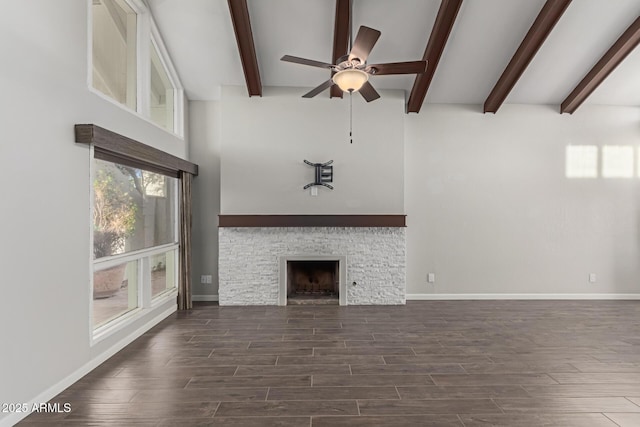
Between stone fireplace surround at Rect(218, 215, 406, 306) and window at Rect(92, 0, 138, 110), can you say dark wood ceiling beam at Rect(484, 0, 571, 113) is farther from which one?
window at Rect(92, 0, 138, 110)

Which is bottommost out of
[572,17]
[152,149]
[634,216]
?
[634,216]

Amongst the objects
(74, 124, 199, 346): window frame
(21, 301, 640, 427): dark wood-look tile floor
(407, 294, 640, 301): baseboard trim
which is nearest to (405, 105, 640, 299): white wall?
(407, 294, 640, 301): baseboard trim

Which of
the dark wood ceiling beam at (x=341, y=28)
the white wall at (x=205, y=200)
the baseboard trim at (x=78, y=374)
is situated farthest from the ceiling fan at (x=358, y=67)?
the baseboard trim at (x=78, y=374)

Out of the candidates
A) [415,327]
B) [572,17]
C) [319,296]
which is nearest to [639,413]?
[415,327]

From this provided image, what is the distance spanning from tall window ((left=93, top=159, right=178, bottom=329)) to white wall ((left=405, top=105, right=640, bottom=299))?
3.67 meters

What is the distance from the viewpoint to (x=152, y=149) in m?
Result: 4.20

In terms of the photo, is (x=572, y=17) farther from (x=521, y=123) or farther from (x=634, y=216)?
(x=634, y=216)

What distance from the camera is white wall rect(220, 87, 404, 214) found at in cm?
552

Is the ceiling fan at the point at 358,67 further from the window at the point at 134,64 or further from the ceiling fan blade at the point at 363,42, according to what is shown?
the window at the point at 134,64

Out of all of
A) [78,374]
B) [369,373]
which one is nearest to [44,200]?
[78,374]

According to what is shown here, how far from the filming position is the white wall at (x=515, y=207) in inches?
232

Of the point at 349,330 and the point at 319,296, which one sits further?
the point at 319,296

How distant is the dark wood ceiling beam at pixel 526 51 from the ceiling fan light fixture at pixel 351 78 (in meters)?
2.57

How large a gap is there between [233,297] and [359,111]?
3419mm
